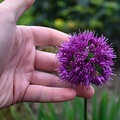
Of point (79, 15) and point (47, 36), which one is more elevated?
point (47, 36)

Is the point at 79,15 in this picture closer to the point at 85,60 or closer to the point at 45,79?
the point at 45,79

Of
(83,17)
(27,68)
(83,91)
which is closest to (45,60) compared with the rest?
(27,68)

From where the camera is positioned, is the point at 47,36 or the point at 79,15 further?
the point at 79,15

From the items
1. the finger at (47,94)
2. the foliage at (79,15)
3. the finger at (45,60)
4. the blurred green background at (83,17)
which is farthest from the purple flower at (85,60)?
the foliage at (79,15)

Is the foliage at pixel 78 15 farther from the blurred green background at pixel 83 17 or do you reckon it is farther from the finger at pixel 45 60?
the finger at pixel 45 60

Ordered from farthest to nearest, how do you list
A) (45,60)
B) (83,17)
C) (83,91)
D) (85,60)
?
(83,17)
(45,60)
(83,91)
(85,60)

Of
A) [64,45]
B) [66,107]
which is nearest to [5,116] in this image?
[66,107]

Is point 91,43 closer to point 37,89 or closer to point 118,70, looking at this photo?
point 37,89
